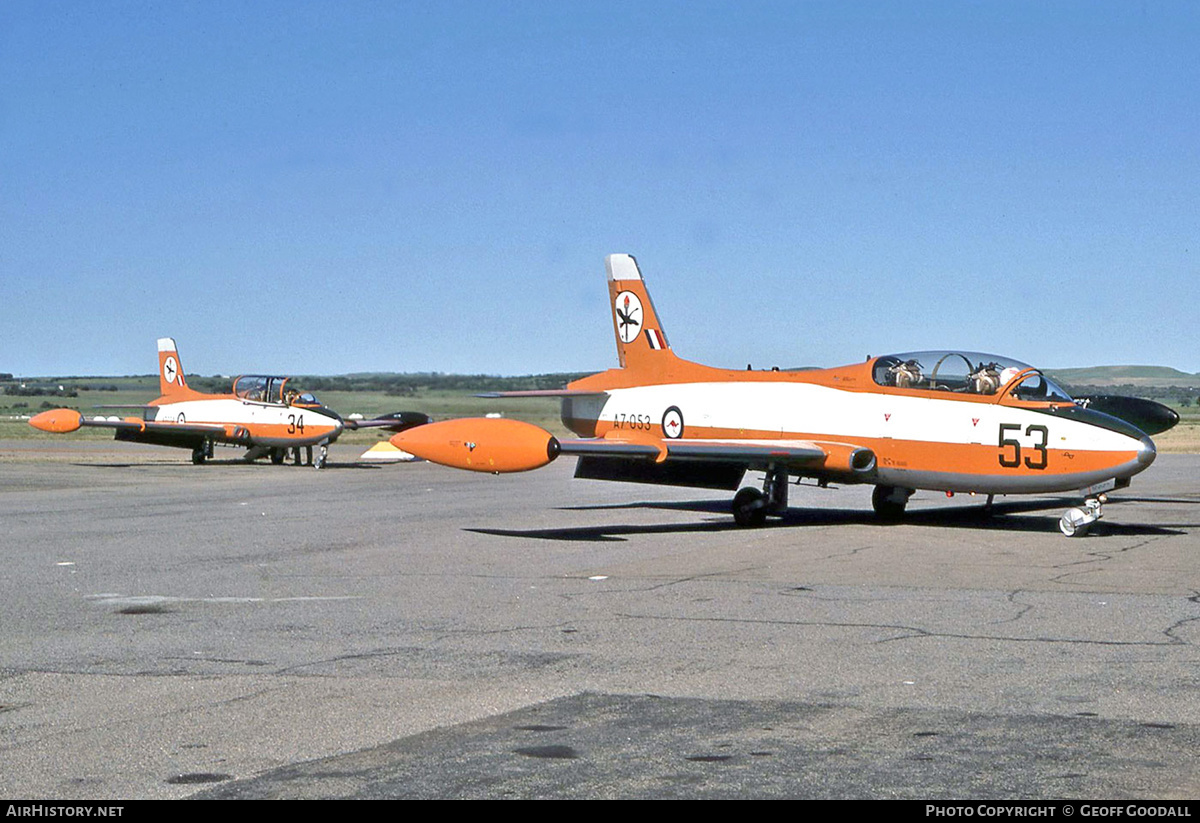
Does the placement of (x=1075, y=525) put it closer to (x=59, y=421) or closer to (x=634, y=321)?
(x=634, y=321)

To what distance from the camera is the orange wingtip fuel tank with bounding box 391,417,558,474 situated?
17.9 meters

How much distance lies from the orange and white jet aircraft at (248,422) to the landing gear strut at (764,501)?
20.7m

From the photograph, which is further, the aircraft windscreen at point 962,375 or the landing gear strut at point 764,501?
the landing gear strut at point 764,501

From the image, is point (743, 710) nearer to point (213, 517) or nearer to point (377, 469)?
point (213, 517)

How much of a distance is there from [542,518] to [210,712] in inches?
542

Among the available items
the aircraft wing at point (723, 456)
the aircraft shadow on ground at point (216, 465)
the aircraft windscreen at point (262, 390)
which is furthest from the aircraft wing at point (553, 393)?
the aircraft windscreen at point (262, 390)

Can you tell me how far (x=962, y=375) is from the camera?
18.9 meters

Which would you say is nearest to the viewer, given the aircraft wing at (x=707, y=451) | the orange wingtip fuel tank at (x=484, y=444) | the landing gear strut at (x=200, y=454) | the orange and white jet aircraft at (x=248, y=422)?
the orange wingtip fuel tank at (x=484, y=444)

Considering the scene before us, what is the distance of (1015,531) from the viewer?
744 inches

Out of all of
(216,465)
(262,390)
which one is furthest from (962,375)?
(216,465)

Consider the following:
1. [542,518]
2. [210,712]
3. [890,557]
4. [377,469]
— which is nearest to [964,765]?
[210,712]

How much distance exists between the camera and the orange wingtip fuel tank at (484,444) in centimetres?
1786

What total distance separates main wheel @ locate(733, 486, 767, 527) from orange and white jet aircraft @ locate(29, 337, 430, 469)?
20.6 meters

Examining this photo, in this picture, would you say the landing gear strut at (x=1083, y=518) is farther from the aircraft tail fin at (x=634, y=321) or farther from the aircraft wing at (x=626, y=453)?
the aircraft tail fin at (x=634, y=321)
